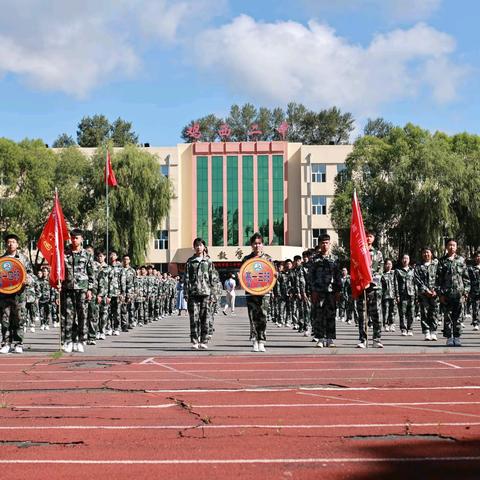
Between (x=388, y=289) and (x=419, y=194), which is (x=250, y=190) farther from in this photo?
(x=388, y=289)

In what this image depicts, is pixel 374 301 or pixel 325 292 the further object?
pixel 374 301

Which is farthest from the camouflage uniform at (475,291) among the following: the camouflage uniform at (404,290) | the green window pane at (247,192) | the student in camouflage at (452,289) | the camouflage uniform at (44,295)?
the green window pane at (247,192)

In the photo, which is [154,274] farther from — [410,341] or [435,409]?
[435,409]

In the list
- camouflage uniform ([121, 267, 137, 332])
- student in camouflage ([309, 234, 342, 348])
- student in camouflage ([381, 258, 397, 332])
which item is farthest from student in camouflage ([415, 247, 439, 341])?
camouflage uniform ([121, 267, 137, 332])

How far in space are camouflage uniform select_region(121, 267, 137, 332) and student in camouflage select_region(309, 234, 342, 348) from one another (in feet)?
23.4

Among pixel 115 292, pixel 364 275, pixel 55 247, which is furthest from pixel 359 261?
pixel 115 292

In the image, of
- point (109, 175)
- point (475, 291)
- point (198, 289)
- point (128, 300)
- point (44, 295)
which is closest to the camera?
point (198, 289)

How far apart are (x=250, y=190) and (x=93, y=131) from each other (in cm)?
3227

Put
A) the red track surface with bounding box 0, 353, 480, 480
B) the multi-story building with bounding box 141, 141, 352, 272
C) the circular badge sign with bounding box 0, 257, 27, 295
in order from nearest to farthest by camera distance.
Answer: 1. the red track surface with bounding box 0, 353, 480, 480
2. the circular badge sign with bounding box 0, 257, 27, 295
3. the multi-story building with bounding box 141, 141, 352, 272

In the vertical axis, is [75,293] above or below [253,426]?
above

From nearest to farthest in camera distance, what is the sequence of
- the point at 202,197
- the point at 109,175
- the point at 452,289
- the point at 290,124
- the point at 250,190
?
the point at 452,289
the point at 109,175
the point at 250,190
the point at 202,197
the point at 290,124

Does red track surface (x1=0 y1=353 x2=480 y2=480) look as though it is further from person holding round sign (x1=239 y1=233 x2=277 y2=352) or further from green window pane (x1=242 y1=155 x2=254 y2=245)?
green window pane (x1=242 y1=155 x2=254 y2=245)

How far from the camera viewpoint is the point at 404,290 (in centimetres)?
1956

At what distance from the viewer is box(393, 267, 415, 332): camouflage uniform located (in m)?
19.1
